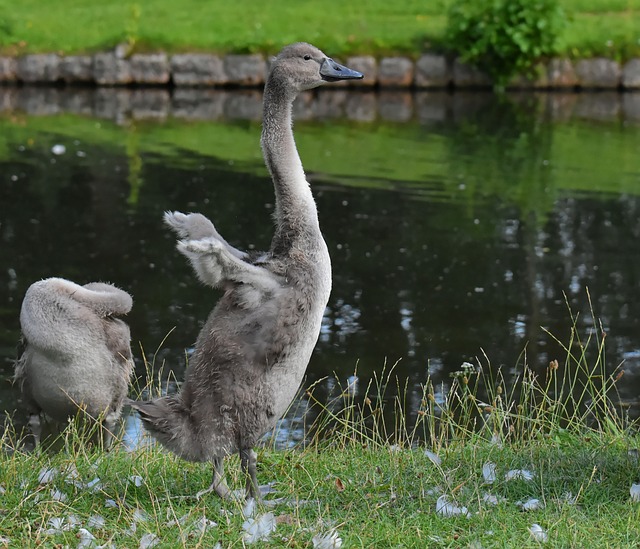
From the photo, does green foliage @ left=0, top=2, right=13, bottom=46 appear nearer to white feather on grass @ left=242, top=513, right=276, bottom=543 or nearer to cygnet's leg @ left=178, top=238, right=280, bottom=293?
cygnet's leg @ left=178, top=238, right=280, bottom=293

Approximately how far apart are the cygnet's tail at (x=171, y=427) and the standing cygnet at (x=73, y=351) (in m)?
2.11

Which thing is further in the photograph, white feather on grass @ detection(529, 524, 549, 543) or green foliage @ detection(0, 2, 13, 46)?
green foliage @ detection(0, 2, 13, 46)

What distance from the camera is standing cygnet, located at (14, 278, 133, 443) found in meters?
7.82

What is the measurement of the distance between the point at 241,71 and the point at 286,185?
2097cm

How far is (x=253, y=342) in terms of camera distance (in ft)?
18.5

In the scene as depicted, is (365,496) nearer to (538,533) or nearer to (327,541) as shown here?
(327,541)

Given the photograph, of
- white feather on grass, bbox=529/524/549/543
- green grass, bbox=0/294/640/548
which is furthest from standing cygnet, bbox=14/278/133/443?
white feather on grass, bbox=529/524/549/543

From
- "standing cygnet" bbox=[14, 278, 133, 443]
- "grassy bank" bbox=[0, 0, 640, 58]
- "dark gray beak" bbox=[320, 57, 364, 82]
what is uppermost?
"dark gray beak" bbox=[320, 57, 364, 82]

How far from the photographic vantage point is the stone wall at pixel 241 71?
85.9 feet

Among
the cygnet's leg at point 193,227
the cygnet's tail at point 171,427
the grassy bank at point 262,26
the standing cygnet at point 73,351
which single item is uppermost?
the cygnet's leg at point 193,227

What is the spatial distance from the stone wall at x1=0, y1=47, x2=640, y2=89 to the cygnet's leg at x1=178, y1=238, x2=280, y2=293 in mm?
20841

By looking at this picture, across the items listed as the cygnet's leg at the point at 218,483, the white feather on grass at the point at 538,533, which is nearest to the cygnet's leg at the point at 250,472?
the cygnet's leg at the point at 218,483

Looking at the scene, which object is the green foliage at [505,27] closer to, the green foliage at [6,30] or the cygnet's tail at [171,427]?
the green foliage at [6,30]

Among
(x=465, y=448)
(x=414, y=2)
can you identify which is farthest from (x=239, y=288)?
(x=414, y=2)
